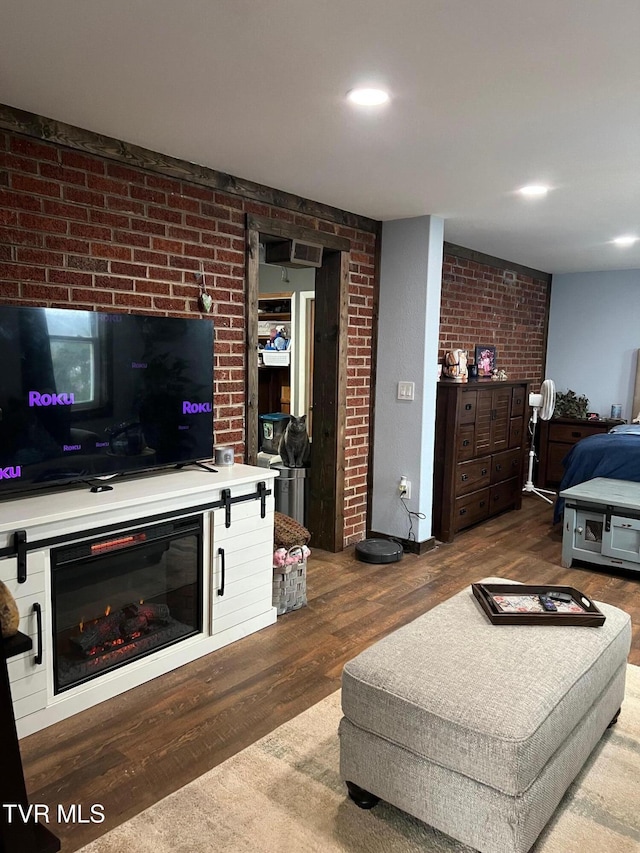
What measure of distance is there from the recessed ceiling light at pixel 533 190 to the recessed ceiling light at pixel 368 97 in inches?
55.6

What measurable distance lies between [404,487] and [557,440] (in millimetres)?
2769

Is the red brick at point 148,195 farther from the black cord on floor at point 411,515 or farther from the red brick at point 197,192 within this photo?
the black cord on floor at point 411,515

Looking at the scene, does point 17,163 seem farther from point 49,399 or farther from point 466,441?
point 466,441

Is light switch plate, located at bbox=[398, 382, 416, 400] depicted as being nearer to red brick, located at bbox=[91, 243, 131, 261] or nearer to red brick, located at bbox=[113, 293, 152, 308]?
red brick, located at bbox=[113, 293, 152, 308]

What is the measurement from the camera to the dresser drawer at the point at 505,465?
206 inches

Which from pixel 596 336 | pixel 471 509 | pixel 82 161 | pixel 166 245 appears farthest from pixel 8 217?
pixel 596 336

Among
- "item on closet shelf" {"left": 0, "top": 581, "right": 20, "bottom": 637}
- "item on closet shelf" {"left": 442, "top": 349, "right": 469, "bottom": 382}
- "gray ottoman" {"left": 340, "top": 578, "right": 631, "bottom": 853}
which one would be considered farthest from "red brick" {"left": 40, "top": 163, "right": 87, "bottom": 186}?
"item on closet shelf" {"left": 442, "top": 349, "right": 469, "bottom": 382}

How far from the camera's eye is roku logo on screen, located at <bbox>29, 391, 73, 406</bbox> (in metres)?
2.38

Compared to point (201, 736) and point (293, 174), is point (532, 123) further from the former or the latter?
point (201, 736)

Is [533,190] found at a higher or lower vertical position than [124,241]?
higher

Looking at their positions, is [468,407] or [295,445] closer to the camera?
[295,445]

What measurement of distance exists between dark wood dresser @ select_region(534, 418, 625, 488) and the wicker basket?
3.93 m

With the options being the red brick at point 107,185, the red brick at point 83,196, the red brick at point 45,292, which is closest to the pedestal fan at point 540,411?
the red brick at point 107,185

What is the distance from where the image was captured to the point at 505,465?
541cm
